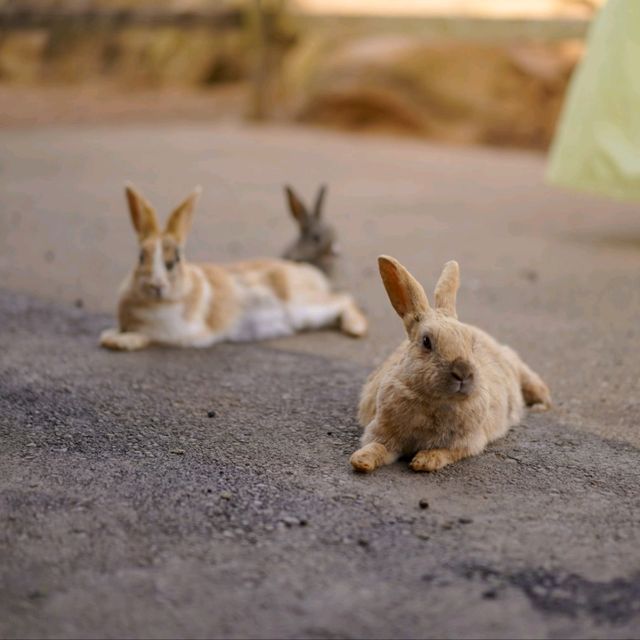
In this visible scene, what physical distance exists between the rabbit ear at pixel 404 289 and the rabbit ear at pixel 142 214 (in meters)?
1.73

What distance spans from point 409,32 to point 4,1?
5089 mm

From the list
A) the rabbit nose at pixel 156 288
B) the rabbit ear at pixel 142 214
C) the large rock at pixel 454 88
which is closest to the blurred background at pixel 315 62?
the large rock at pixel 454 88

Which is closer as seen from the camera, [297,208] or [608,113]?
[297,208]

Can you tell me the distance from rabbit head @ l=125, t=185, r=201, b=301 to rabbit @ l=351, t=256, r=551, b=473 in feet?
5.16

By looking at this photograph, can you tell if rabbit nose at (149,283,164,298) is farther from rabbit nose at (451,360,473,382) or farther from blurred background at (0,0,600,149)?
blurred background at (0,0,600,149)

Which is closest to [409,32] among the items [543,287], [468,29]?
[468,29]

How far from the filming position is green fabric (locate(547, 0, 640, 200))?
7137 millimetres

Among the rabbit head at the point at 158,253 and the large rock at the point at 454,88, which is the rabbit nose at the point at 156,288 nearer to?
the rabbit head at the point at 158,253

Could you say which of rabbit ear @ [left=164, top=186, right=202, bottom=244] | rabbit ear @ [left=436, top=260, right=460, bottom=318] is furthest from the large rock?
rabbit ear @ [left=436, top=260, right=460, bottom=318]

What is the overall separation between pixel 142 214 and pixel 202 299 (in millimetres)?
515

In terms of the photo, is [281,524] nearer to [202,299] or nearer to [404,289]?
[404,289]

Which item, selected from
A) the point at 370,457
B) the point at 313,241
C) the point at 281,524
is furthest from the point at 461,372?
the point at 313,241

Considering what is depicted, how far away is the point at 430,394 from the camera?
11.5ft

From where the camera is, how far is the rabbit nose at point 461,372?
341 cm
